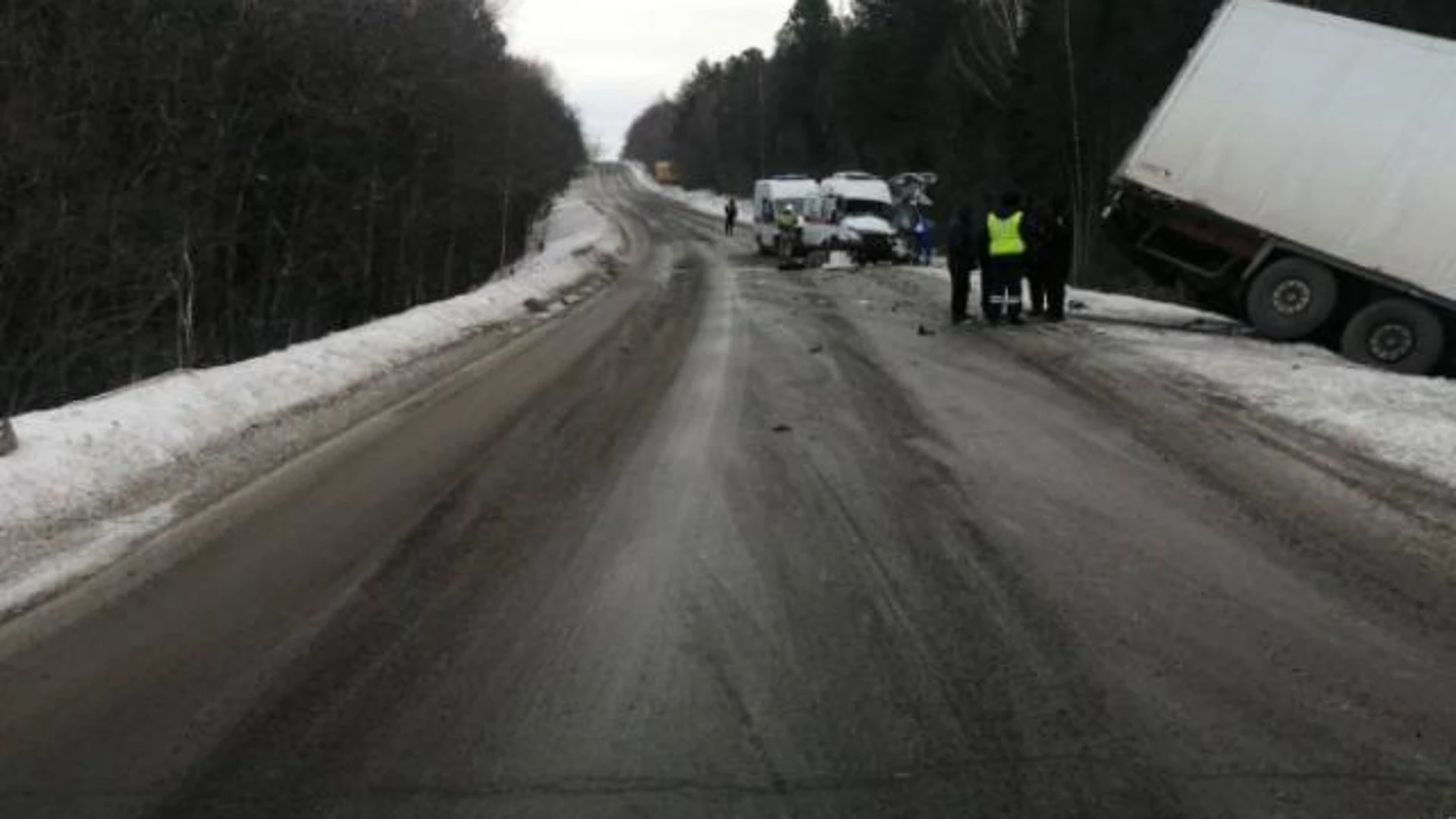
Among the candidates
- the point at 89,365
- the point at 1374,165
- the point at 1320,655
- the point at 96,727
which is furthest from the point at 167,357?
the point at 1320,655

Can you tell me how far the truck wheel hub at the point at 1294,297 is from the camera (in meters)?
16.5

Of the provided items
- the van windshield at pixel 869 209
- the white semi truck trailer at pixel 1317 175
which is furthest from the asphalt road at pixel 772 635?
the van windshield at pixel 869 209

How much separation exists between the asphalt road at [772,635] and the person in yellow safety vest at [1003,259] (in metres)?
8.13

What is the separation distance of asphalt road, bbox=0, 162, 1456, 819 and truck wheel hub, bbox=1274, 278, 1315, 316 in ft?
21.8

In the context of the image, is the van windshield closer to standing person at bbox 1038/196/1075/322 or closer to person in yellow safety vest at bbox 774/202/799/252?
person in yellow safety vest at bbox 774/202/799/252

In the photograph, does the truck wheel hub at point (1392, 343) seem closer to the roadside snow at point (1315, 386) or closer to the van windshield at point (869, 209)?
the roadside snow at point (1315, 386)

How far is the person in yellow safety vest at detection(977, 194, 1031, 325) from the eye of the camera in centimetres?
1848

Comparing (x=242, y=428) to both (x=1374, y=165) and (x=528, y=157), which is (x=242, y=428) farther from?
(x=528, y=157)

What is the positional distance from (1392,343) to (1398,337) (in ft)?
0.31

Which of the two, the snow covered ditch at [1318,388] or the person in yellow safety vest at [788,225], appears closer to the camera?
the snow covered ditch at [1318,388]

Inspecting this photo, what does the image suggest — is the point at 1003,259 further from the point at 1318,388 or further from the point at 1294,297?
the point at 1318,388

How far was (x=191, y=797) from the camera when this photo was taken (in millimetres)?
4242

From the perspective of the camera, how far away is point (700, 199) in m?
125

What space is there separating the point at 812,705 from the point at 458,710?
1281 millimetres
